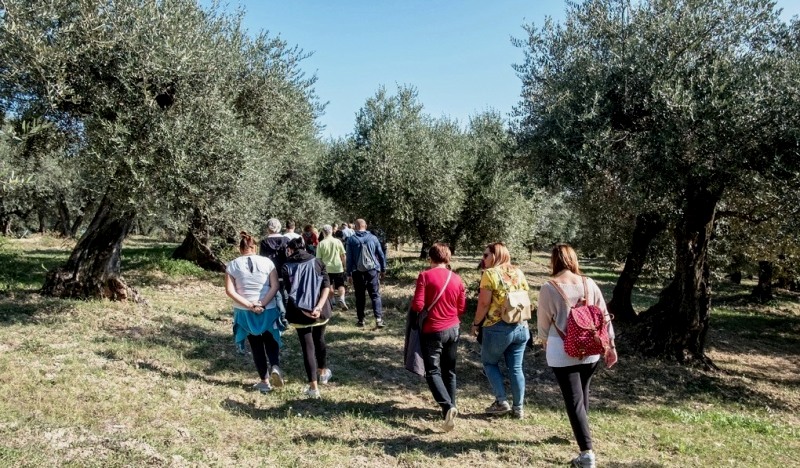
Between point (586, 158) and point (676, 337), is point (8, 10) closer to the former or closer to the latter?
point (586, 158)

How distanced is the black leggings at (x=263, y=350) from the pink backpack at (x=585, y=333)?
400 centimetres

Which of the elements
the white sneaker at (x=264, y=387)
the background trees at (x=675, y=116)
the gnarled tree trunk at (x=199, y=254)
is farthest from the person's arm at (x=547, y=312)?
the gnarled tree trunk at (x=199, y=254)

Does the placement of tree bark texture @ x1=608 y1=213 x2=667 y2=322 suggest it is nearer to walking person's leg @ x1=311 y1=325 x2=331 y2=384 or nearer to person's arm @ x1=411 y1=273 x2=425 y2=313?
walking person's leg @ x1=311 y1=325 x2=331 y2=384

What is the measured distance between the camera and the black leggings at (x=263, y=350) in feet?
23.8

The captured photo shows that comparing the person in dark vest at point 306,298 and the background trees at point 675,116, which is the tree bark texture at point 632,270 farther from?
the person in dark vest at point 306,298

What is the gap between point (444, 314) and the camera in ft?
20.9

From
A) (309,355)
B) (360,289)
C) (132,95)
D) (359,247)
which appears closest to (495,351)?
(309,355)

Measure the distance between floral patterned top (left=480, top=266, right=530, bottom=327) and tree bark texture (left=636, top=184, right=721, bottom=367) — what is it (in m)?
6.71

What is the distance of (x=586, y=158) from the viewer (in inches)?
390

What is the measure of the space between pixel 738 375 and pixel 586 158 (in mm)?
6496

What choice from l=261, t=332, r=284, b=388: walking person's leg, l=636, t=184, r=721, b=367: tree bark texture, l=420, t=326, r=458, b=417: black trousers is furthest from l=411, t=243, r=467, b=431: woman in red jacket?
l=636, t=184, r=721, b=367: tree bark texture

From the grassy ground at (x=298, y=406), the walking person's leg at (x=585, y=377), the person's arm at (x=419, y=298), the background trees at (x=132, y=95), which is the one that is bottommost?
the grassy ground at (x=298, y=406)

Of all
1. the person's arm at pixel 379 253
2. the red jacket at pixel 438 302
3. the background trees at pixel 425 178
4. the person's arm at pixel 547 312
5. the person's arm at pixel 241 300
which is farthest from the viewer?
the background trees at pixel 425 178

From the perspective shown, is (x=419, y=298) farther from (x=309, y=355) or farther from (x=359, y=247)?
(x=359, y=247)
